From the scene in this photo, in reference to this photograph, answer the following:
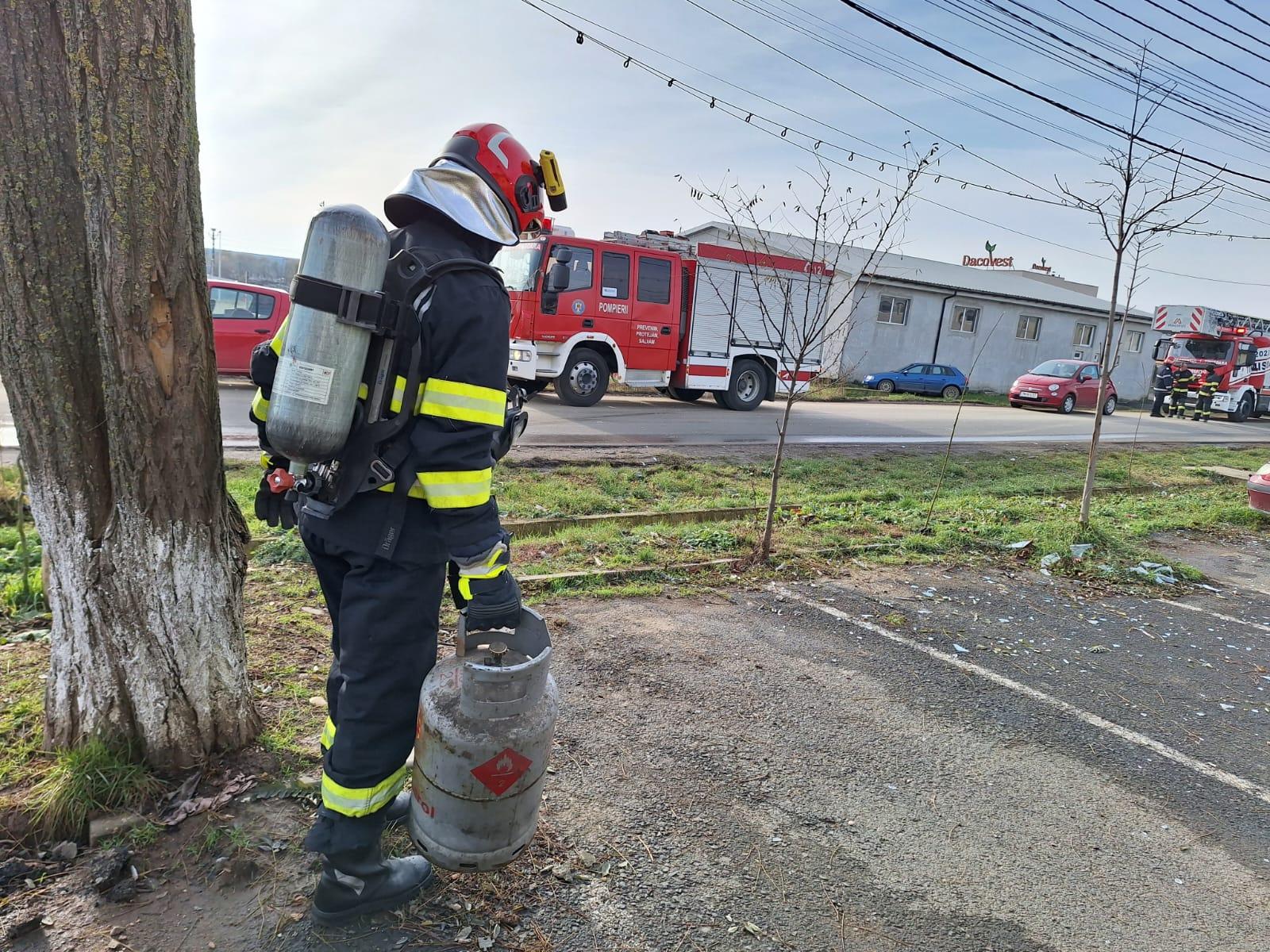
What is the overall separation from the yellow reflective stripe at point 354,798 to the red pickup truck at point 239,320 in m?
11.9

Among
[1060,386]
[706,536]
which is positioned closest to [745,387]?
[706,536]

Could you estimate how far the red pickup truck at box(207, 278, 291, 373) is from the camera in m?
12.5

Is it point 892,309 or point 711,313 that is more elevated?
point 892,309

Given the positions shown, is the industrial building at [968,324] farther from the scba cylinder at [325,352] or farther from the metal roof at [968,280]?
the scba cylinder at [325,352]

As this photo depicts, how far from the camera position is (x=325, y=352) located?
6.38 ft

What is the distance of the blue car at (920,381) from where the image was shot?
26.5m

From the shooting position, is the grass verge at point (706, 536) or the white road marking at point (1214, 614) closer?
the grass verge at point (706, 536)

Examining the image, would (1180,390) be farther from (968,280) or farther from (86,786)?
(86,786)

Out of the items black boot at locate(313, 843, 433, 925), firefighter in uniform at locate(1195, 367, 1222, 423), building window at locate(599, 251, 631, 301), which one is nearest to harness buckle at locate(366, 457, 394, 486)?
black boot at locate(313, 843, 433, 925)

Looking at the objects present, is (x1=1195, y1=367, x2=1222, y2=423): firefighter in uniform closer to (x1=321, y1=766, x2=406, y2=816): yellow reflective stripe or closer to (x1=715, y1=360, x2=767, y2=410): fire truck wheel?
(x1=715, y1=360, x2=767, y2=410): fire truck wheel

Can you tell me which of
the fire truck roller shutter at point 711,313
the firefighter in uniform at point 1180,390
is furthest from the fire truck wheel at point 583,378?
the firefighter in uniform at point 1180,390

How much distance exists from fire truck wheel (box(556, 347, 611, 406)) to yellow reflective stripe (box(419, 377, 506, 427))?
38.6 ft

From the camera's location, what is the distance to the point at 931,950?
2.23 metres

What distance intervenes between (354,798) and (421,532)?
74cm
